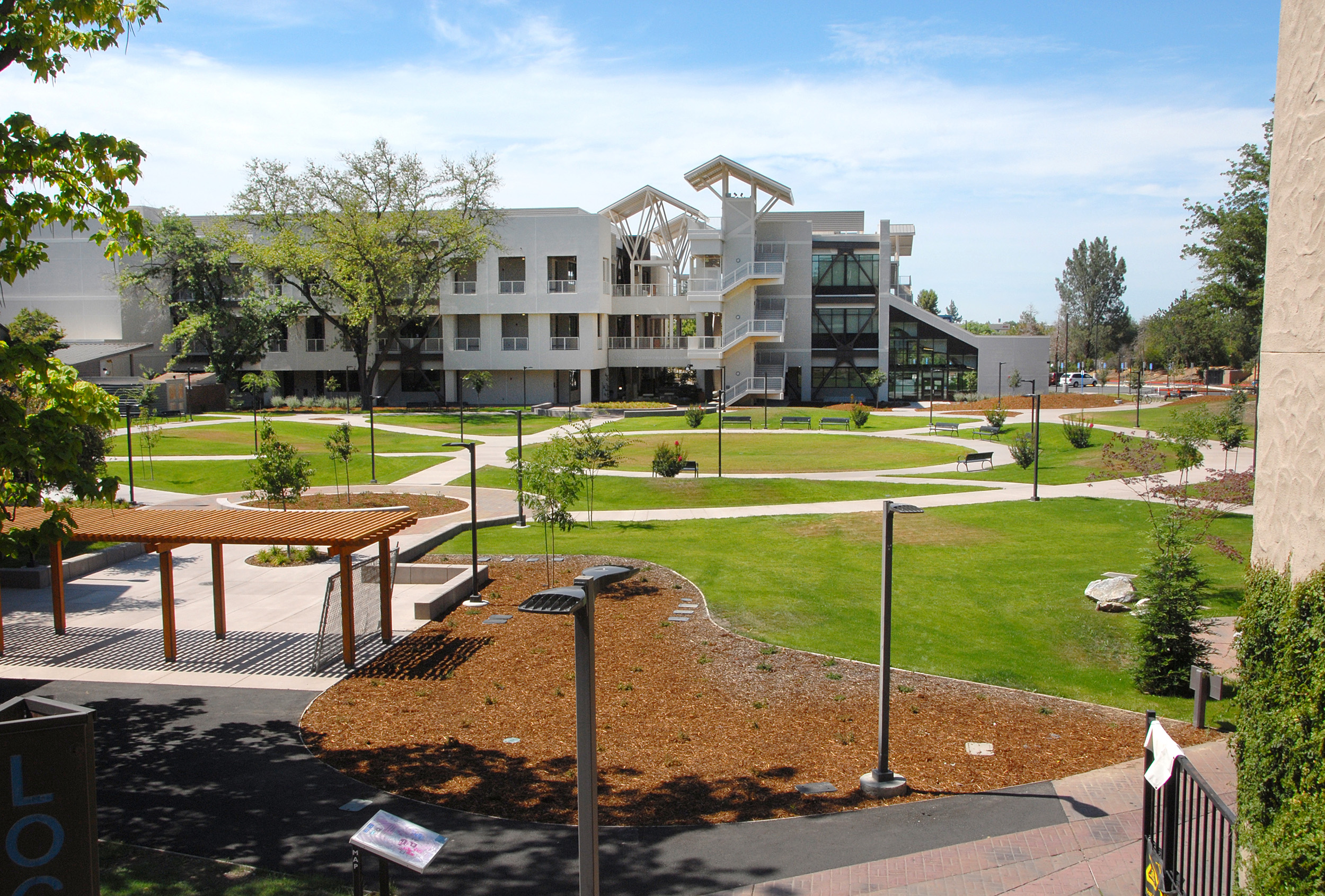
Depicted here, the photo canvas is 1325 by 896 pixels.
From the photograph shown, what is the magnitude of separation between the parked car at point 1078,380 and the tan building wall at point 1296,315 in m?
81.8

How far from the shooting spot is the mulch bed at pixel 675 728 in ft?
31.1

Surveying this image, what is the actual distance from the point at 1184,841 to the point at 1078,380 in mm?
93743

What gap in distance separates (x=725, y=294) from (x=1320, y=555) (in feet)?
194

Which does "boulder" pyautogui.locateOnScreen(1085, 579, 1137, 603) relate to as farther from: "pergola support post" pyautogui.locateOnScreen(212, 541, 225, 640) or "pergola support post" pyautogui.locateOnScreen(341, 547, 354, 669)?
"pergola support post" pyautogui.locateOnScreen(212, 541, 225, 640)

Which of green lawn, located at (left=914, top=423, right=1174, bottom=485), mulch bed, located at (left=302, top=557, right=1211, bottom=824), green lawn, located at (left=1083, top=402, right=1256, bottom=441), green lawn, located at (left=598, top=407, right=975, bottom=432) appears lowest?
mulch bed, located at (left=302, top=557, right=1211, bottom=824)

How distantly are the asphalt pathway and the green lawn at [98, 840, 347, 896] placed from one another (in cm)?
17

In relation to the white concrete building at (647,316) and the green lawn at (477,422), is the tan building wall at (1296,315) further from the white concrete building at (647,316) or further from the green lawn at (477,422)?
the white concrete building at (647,316)

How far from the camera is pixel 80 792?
602cm

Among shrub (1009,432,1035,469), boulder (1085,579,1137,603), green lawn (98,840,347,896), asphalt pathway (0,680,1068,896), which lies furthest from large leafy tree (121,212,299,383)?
green lawn (98,840,347,896)

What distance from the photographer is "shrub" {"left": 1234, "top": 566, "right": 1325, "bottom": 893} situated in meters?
5.53

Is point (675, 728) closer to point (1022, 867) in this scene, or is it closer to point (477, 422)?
point (1022, 867)

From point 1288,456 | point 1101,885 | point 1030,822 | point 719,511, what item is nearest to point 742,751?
point 1030,822

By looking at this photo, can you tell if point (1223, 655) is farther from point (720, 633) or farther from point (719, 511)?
point (719, 511)

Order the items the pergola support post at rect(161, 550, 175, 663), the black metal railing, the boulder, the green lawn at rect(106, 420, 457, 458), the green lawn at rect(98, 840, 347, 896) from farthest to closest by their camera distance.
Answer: the green lawn at rect(106, 420, 457, 458)
the boulder
the pergola support post at rect(161, 550, 175, 663)
the green lawn at rect(98, 840, 347, 896)
the black metal railing
